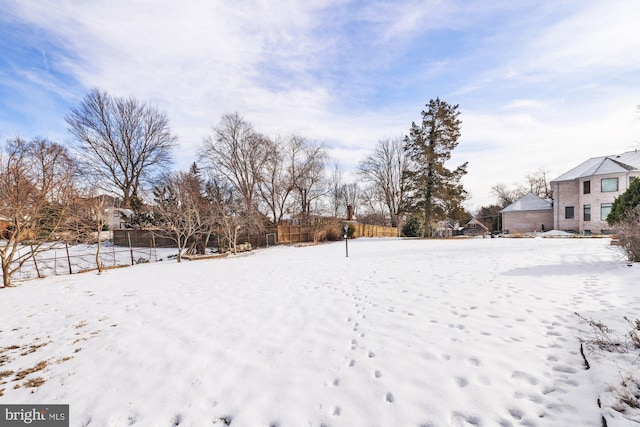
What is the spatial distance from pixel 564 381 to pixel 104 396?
3983 mm

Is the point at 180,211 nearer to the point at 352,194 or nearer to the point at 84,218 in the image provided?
the point at 84,218

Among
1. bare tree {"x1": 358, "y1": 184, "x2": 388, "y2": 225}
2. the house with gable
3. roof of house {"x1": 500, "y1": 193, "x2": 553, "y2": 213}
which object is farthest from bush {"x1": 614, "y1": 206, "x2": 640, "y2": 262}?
bare tree {"x1": 358, "y1": 184, "x2": 388, "y2": 225}

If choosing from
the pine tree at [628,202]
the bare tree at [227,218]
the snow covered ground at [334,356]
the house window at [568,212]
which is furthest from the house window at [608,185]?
the bare tree at [227,218]

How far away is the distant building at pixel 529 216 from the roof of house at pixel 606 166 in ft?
11.9

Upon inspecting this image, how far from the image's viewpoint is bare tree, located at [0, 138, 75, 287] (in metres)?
7.86

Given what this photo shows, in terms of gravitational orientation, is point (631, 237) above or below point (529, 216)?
below

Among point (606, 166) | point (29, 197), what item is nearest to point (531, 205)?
point (606, 166)

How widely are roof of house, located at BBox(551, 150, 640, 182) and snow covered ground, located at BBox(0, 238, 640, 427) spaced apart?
23397 millimetres

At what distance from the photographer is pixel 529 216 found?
27.0 meters

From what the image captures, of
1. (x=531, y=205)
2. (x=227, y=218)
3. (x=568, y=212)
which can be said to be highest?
(x=531, y=205)

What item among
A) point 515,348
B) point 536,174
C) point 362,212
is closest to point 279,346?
point 515,348

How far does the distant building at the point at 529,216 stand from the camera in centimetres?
2619

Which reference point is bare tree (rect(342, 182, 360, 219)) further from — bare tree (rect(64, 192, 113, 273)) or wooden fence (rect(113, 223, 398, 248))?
bare tree (rect(64, 192, 113, 273))

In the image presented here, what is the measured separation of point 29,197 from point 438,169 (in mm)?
23882
